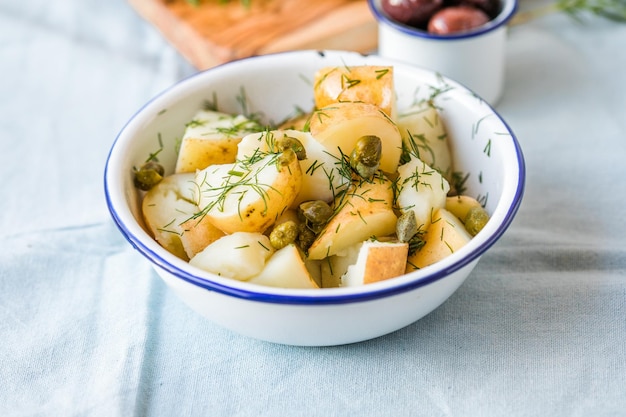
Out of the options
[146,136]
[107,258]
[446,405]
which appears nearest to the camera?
[446,405]

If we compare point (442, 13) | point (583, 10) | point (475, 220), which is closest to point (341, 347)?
point (475, 220)

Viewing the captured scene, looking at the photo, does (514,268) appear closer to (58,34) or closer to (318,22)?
(318,22)

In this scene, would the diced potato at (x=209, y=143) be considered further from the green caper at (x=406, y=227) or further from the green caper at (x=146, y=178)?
the green caper at (x=406, y=227)

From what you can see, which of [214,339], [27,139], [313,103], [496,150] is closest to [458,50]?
[313,103]

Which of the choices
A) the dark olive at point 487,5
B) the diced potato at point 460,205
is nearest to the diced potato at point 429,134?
the diced potato at point 460,205

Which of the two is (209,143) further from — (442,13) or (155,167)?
(442,13)

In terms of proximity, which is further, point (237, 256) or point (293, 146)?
point (293, 146)

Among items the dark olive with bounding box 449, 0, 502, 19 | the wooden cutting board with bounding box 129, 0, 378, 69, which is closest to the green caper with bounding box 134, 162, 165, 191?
the wooden cutting board with bounding box 129, 0, 378, 69
